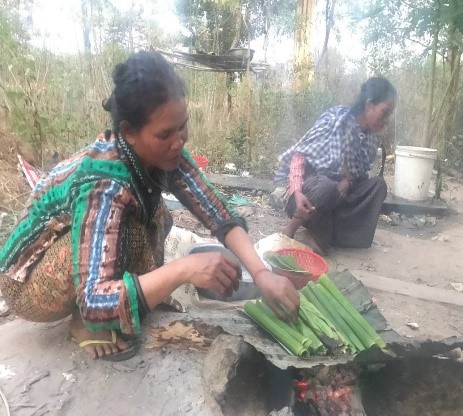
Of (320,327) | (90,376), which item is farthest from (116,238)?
(320,327)

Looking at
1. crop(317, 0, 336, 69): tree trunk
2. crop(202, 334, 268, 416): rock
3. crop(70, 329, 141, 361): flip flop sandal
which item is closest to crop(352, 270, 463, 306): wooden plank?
crop(202, 334, 268, 416): rock

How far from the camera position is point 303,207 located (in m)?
3.95

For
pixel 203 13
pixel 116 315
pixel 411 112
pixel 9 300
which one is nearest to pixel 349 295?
pixel 116 315

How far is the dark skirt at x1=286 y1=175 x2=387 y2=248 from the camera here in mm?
4250

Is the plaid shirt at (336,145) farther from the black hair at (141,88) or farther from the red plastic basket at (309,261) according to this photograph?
the black hair at (141,88)

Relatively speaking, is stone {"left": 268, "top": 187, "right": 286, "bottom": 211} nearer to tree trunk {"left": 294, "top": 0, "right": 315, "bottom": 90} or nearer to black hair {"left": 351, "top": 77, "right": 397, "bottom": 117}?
black hair {"left": 351, "top": 77, "right": 397, "bottom": 117}

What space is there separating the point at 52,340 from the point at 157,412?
27.6 inches

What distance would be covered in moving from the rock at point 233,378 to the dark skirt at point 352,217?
95.7 inches

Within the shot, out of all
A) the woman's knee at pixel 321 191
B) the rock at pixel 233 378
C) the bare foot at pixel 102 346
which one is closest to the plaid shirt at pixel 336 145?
the woman's knee at pixel 321 191

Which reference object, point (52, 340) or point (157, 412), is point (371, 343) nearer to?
point (157, 412)

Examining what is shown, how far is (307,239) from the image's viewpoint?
4.42 m

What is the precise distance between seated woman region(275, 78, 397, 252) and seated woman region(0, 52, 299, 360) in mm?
2096

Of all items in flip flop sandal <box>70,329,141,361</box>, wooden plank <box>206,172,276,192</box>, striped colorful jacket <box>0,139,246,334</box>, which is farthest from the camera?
wooden plank <box>206,172,276,192</box>

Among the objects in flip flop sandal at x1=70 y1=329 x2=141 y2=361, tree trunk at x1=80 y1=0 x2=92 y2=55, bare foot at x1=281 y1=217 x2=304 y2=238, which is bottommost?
bare foot at x1=281 y1=217 x2=304 y2=238
